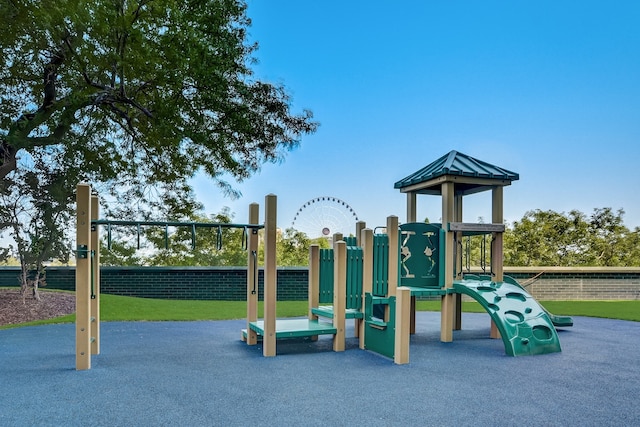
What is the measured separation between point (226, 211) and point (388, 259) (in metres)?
11.5

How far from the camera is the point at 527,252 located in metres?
17.4

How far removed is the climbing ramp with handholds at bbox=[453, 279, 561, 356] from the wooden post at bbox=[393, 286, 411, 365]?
1441mm

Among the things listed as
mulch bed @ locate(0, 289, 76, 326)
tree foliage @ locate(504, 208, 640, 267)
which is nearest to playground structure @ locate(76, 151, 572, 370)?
mulch bed @ locate(0, 289, 76, 326)

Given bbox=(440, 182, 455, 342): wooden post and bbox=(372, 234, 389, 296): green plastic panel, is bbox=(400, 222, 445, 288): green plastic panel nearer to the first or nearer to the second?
bbox=(440, 182, 455, 342): wooden post

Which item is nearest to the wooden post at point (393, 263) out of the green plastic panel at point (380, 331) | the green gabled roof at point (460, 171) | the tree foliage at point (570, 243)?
the green plastic panel at point (380, 331)

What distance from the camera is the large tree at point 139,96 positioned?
870 centimetres

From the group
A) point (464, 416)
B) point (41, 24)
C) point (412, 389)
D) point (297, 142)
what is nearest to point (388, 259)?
point (412, 389)

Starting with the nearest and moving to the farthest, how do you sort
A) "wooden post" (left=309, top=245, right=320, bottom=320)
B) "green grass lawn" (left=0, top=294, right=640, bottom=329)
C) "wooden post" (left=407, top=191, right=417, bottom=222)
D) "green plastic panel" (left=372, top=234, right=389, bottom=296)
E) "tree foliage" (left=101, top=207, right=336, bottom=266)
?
1. "green plastic panel" (left=372, top=234, right=389, bottom=296)
2. "wooden post" (left=309, top=245, right=320, bottom=320)
3. "wooden post" (left=407, top=191, right=417, bottom=222)
4. "green grass lawn" (left=0, top=294, right=640, bottom=329)
5. "tree foliage" (left=101, top=207, right=336, bottom=266)

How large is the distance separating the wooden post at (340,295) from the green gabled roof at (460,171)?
7.02 feet

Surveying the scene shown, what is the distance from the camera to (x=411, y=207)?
8.09m

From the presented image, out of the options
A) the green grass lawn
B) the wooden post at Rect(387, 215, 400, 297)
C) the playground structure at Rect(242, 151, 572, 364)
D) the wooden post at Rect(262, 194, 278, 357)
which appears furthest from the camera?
the green grass lawn

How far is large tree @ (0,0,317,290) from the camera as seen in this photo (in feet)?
28.6

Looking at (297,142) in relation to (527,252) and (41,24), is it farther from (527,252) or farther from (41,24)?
(527,252)

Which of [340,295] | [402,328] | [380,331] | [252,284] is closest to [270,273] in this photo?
[252,284]
